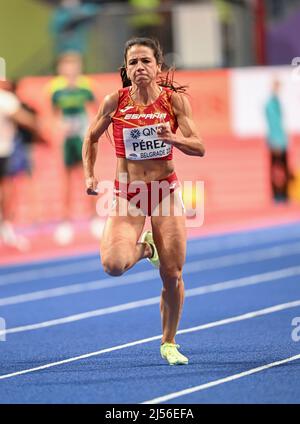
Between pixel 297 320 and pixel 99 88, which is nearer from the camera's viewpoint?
pixel 297 320

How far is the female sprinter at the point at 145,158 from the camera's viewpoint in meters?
6.79

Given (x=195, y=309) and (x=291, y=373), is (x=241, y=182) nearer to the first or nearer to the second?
(x=195, y=309)

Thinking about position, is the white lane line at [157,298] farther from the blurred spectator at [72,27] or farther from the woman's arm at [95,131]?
the blurred spectator at [72,27]

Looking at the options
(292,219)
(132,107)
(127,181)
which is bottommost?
(292,219)

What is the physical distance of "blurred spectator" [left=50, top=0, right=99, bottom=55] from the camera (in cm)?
1845

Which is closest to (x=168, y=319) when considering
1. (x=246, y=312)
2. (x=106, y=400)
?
(x=106, y=400)

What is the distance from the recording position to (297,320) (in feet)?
29.1

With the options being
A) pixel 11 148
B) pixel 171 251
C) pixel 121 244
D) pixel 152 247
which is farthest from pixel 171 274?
pixel 11 148

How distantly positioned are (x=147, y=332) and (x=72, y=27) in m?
10.8

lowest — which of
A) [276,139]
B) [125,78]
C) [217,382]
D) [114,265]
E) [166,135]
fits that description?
[217,382]

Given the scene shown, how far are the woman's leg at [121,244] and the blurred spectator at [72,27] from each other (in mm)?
11765

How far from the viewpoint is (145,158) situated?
6.93 metres

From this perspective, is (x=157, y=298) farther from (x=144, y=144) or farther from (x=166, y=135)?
(x=166, y=135)
